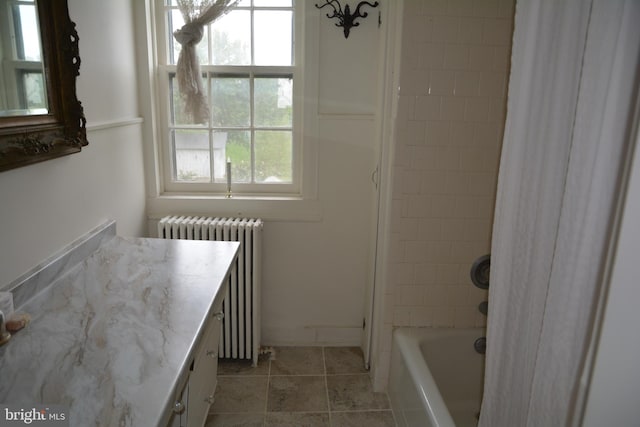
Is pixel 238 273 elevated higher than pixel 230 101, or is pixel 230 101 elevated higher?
pixel 230 101

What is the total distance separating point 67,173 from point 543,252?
62.7 inches

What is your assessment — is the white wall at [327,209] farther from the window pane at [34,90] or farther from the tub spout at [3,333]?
the tub spout at [3,333]

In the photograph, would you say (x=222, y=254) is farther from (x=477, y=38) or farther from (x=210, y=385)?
(x=477, y=38)

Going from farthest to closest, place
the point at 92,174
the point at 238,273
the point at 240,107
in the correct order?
1. the point at 240,107
2. the point at 238,273
3. the point at 92,174

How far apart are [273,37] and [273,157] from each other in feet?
2.22

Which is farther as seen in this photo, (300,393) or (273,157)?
(273,157)

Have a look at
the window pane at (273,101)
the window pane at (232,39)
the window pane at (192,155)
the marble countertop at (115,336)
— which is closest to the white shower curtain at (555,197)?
the marble countertop at (115,336)

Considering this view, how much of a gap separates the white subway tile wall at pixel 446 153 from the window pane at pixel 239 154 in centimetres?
97

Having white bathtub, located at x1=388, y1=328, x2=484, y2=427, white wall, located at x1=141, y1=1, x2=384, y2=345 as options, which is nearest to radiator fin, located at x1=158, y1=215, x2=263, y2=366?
white wall, located at x1=141, y1=1, x2=384, y2=345

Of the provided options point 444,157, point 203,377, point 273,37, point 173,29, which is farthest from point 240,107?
point 203,377

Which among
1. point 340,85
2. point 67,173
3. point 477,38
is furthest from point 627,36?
point 340,85

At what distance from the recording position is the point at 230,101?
259cm

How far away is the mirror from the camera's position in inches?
50.8

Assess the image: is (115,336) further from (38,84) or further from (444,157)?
(444,157)
